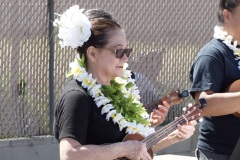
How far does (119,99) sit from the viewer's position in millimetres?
3469

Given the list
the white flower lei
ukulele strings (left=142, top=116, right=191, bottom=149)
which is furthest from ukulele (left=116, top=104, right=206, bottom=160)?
the white flower lei

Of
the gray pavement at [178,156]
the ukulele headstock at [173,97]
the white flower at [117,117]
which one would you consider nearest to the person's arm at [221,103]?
the ukulele headstock at [173,97]

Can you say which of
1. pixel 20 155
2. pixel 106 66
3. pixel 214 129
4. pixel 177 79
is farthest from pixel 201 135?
pixel 177 79

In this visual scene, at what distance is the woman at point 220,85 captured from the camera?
3.66 metres

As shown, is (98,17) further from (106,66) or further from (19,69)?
(19,69)

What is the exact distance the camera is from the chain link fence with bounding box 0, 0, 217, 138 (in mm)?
6445

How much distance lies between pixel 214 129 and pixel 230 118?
118 millimetres

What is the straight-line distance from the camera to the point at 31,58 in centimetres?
657

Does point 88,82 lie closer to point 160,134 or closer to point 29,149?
point 160,134

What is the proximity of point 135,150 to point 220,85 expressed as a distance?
0.86 metres

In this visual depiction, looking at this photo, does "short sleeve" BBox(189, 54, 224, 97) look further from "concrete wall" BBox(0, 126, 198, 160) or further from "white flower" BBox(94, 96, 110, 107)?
"concrete wall" BBox(0, 126, 198, 160)

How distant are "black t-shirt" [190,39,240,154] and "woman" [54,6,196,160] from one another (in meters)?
0.51

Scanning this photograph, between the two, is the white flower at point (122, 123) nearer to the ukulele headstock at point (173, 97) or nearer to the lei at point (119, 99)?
the lei at point (119, 99)

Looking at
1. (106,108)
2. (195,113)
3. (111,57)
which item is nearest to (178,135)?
(195,113)
